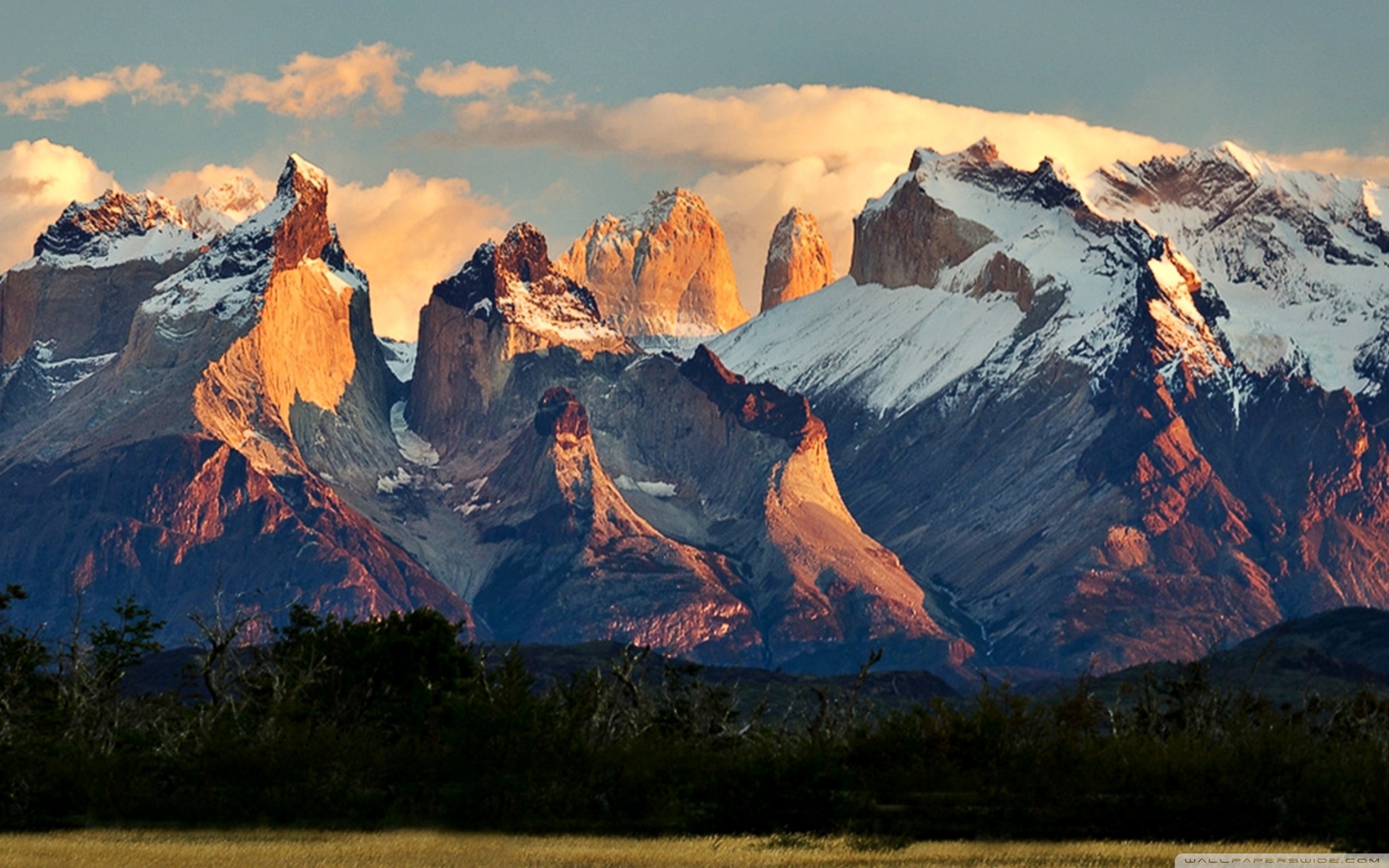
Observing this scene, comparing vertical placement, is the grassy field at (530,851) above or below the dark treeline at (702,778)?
below

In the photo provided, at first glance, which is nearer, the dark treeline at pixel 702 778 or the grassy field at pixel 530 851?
the grassy field at pixel 530 851

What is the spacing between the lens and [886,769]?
117688mm

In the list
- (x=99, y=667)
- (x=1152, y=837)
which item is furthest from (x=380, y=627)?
(x=1152, y=837)

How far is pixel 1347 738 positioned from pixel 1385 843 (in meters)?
55.7

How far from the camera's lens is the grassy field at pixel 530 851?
91000 mm

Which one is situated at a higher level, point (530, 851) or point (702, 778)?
point (702, 778)

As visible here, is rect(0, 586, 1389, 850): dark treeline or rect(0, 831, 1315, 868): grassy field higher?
rect(0, 586, 1389, 850): dark treeline

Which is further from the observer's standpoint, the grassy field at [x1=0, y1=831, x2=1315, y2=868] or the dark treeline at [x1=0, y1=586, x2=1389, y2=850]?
the dark treeline at [x1=0, y1=586, x2=1389, y2=850]

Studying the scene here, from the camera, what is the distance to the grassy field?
299 feet

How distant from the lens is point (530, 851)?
97.0 metres

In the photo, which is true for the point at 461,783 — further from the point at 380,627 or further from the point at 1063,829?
the point at 380,627

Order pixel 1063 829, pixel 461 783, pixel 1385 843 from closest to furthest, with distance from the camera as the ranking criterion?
pixel 1385 843 → pixel 1063 829 → pixel 461 783

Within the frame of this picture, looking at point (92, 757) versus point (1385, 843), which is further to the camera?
point (92, 757)

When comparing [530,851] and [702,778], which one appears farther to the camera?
[702,778]
